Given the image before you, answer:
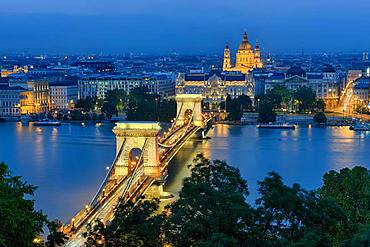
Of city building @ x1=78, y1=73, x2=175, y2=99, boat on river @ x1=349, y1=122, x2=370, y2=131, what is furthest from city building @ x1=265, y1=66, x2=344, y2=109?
boat on river @ x1=349, y1=122, x2=370, y2=131

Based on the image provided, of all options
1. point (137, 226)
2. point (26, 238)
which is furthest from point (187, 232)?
point (26, 238)

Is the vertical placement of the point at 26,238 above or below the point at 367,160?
above

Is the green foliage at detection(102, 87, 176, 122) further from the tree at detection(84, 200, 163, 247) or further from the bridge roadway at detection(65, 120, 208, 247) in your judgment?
the tree at detection(84, 200, 163, 247)

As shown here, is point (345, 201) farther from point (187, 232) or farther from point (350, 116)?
point (350, 116)

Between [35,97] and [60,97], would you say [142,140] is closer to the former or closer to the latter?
[35,97]

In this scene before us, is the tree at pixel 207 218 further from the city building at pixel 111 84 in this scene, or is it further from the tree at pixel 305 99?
the city building at pixel 111 84

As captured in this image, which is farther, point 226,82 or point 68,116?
point 226,82

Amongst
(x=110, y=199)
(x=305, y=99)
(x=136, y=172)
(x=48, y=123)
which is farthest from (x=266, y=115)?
(x=110, y=199)
